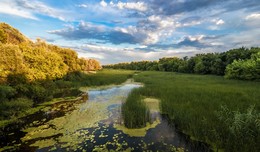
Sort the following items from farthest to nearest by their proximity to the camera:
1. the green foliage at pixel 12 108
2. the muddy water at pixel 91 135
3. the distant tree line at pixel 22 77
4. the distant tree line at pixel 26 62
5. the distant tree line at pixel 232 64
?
the distant tree line at pixel 232 64, the distant tree line at pixel 26 62, the distant tree line at pixel 22 77, the green foliage at pixel 12 108, the muddy water at pixel 91 135

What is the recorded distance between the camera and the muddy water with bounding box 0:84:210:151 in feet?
24.8

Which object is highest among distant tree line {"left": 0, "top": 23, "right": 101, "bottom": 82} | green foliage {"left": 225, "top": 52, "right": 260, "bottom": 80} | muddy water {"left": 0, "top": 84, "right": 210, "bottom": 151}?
distant tree line {"left": 0, "top": 23, "right": 101, "bottom": 82}

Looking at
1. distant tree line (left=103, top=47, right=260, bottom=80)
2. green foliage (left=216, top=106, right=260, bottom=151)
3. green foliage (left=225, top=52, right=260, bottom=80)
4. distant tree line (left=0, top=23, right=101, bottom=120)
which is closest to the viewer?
green foliage (left=216, top=106, right=260, bottom=151)

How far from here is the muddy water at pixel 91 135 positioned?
757cm

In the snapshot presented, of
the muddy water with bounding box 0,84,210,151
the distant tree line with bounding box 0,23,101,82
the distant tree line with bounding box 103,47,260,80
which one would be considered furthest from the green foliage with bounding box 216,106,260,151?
the distant tree line with bounding box 103,47,260,80

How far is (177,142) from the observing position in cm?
790

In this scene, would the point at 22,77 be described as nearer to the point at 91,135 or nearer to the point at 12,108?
the point at 12,108

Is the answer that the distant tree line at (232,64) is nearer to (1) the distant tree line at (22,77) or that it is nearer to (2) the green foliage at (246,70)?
(2) the green foliage at (246,70)

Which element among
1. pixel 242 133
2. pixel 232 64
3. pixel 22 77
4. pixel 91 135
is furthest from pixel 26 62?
pixel 232 64

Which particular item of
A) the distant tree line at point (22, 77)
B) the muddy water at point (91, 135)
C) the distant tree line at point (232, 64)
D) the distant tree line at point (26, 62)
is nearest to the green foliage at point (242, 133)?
the muddy water at point (91, 135)

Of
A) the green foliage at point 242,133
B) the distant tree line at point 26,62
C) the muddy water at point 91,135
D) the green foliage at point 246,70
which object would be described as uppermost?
the distant tree line at point 26,62

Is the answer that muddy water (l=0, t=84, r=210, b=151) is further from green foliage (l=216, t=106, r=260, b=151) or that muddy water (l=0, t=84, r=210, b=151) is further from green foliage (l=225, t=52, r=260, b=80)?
green foliage (l=225, t=52, r=260, b=80)

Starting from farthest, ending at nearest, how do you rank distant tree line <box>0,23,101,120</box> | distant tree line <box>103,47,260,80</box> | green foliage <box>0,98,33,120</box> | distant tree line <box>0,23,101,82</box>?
distant tree line <box>103,47,260,80</box>, distant tree line <box>0,23,101,82</box>, distant tree line <box>0,23,101,120</box>, green foliage <box>0,98,33,120</box>

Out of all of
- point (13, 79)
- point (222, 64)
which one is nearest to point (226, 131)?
point (13, 79)
